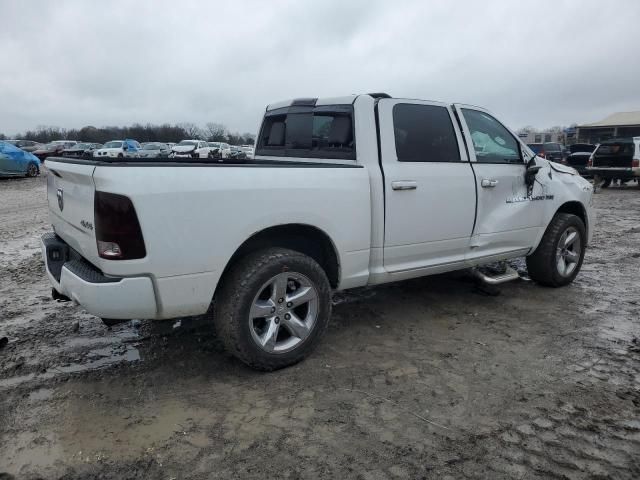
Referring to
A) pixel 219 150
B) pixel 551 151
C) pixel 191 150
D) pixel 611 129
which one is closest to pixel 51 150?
pixel 191 150

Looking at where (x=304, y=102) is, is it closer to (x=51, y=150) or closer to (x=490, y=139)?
(x=490, y=139)

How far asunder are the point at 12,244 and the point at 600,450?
8212 millimetres

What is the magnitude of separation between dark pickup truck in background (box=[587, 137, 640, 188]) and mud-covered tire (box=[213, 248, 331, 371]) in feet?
55.3

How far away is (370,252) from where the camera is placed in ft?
12.2

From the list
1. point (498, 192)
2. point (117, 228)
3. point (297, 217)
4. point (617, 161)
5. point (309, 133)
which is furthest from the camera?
point (617, 161)

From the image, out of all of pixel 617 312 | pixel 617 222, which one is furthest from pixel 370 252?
pixel 617 222

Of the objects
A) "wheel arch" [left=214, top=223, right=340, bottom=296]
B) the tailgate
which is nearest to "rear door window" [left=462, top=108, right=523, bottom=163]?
"wheel arch" [left=214, top=223, right=340, bottom=296]

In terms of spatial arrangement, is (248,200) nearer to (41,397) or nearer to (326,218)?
(326,218)

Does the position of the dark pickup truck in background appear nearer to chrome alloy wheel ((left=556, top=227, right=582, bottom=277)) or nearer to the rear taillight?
chrome alloy wheel ((left=556, top=227, right=582, bottom=277))

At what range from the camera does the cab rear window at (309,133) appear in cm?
389

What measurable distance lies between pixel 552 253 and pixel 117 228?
4346mm

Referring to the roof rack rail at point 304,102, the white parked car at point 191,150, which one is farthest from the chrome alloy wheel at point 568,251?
the white parked car at point 191,150

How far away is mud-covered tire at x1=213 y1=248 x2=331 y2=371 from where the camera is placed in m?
3.13

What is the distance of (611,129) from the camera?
168 feet
